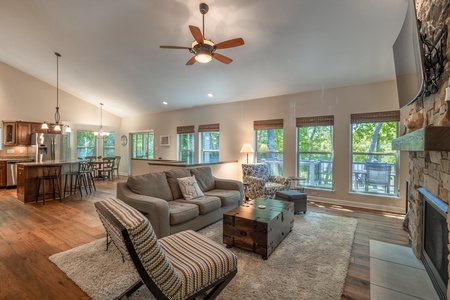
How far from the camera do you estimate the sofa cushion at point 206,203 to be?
3.27 metres

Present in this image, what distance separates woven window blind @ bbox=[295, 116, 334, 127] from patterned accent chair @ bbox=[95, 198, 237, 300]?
428 cm

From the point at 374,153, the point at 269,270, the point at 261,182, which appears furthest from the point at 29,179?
the point at 374,153

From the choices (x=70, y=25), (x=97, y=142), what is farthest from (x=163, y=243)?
(x=97, y=142)

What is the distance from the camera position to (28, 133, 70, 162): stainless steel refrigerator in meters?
6.81

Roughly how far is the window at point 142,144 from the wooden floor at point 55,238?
4.07 m

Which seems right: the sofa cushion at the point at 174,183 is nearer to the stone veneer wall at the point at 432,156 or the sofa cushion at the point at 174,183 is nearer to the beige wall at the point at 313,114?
the beige wall at the point at 313,114

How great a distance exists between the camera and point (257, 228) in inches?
99.8

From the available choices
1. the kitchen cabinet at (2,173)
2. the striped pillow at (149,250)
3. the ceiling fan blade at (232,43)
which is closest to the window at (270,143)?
the ceiling fan blade at (232,43)

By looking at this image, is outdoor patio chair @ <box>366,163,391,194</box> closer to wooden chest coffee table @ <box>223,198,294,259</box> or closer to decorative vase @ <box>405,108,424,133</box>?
decorative vase @ <box>405,108,424,133</box>

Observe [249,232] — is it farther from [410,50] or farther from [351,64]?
[351,64]

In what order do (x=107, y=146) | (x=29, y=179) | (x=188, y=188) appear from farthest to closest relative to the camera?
(x=107, y=146), (x=29, y=179), (x=188, y=188)

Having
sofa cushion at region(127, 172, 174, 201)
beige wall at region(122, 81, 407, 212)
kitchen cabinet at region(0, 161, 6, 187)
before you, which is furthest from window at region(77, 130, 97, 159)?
sofa cushion at region(127, 172, 174, 201)

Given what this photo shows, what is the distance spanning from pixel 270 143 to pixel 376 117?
8.06 feet

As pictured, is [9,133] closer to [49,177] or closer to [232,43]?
[49,177]
